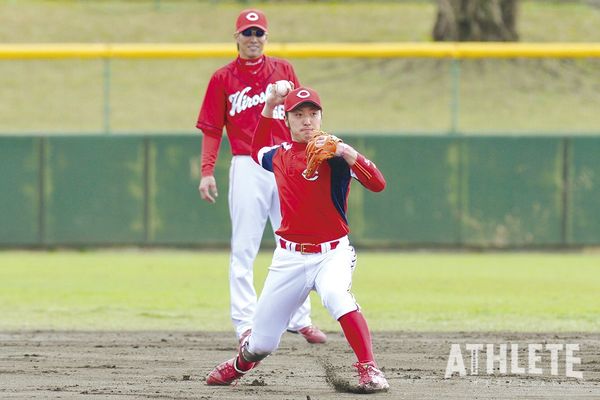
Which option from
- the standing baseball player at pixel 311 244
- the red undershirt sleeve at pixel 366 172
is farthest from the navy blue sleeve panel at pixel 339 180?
the red undershirt sleeve at pixel 366 172

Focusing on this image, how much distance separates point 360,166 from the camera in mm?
5461

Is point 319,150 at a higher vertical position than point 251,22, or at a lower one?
lower

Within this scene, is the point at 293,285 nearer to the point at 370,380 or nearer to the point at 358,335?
the point at 358,335

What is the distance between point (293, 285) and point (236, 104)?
6.71 ft

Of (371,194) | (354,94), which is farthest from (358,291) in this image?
(354,94)

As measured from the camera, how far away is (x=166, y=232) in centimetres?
1348

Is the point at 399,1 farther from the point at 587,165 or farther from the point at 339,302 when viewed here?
the point at 339,302

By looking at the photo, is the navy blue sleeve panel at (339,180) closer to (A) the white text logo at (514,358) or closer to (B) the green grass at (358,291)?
(A) the white text logo at (514,358)

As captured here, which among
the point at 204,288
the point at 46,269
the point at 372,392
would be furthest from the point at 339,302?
the point at 46,269

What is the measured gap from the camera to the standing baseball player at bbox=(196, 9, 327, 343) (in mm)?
7234

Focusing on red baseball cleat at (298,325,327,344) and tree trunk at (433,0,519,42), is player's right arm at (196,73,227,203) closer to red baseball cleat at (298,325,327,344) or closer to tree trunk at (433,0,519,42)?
red baseball cleat at (298,325,327,344)

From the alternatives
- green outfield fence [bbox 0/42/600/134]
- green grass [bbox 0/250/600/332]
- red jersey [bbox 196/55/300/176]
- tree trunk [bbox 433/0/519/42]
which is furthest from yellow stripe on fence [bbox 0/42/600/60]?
red jersey [bbox 196/55/300/176]

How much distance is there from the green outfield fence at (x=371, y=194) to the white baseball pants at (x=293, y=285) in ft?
25.5

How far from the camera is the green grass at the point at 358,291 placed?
834cm
